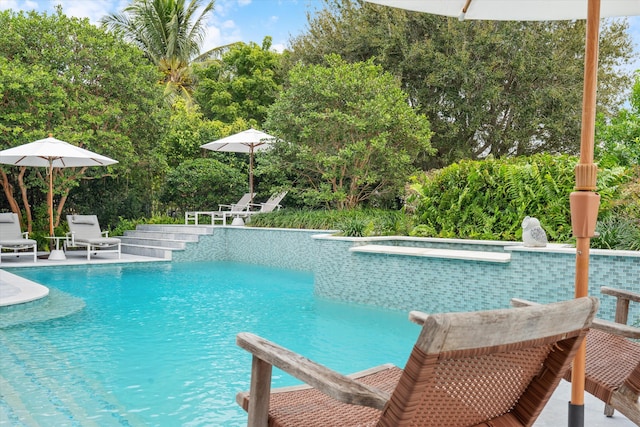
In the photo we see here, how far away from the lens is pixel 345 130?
13.4m

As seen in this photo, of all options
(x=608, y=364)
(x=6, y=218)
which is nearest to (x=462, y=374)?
(x=608, y=364)

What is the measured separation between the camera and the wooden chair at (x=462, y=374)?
1348 mm

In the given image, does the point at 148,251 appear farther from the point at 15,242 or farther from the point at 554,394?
the point at 554,394

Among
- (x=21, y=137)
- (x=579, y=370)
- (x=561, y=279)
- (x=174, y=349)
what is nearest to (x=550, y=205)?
(x=561, y=279)

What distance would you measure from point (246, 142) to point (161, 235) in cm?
341

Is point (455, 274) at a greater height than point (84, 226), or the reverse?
point (84, 226)

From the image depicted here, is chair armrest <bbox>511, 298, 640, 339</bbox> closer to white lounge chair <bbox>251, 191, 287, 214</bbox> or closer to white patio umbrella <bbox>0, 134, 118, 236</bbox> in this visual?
white patio umbrella <bbox>0, 134, 118, 236</bbox>

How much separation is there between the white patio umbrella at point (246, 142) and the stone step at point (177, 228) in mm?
2034

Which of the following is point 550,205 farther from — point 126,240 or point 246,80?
point 246,80

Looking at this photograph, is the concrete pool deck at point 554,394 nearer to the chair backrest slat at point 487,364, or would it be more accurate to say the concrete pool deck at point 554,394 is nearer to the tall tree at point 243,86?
the chair backrest slat at point 487,364

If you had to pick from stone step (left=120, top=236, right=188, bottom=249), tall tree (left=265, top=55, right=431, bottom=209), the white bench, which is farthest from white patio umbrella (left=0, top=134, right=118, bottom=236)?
the white bench

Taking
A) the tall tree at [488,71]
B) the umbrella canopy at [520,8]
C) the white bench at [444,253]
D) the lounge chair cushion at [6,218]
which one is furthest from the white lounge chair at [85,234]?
the umbrella canopy at [520,8]

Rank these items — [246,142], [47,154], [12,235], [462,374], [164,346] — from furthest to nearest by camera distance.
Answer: [246,142] < [12,235] < [47,154] < [164,346] < [462,374]

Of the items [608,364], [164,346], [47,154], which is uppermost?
[47,154]
